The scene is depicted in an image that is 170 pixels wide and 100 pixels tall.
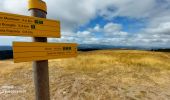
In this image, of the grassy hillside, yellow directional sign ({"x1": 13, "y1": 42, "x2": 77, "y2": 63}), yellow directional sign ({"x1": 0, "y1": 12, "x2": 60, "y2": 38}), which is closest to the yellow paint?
yellow directional sign ({"x1": 0, "y1": 12, "x2": 60, "y2": 38})

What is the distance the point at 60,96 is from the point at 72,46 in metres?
4.26

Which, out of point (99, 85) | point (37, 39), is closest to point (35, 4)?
point (37, 39)

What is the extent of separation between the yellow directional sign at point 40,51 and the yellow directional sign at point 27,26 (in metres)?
0.25

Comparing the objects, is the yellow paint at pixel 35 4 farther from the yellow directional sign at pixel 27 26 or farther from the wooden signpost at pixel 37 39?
the yellow directional sign at pixel 27 26

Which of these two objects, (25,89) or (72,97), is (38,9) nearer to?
(72,97)

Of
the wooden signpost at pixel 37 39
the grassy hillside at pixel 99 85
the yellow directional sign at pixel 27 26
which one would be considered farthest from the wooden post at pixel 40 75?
the grassy hillside at pixel 99 85

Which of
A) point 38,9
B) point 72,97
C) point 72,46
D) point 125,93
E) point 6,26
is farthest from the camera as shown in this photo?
point 125,93

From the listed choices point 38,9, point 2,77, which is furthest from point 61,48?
point 2,77

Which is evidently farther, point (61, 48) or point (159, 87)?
point (159, 87)

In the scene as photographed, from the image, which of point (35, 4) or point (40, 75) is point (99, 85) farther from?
point (35, 4)

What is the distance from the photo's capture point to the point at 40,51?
414 centimetres

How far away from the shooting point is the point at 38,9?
423cm

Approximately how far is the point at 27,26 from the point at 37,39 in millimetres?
409

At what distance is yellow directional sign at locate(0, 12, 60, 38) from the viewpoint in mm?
3639
